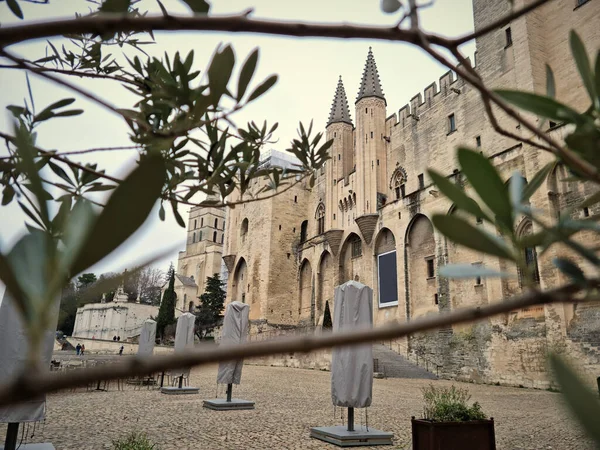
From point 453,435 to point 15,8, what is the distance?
4.23 metres

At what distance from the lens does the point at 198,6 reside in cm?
92

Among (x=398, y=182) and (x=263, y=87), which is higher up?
(x=398, y=182)

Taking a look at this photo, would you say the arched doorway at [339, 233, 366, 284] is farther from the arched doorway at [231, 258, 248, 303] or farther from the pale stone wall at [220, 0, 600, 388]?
the arched doorway at [231, 258, 248, 303]

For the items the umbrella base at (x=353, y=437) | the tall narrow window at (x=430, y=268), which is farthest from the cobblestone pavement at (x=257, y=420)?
the tall narrow window at (x=430, y=268)

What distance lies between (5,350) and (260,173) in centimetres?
344

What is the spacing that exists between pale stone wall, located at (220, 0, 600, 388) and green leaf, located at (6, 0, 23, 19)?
5.57 meters

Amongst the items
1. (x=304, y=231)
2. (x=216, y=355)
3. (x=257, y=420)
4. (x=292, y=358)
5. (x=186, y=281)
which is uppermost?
(x=304, y=231)

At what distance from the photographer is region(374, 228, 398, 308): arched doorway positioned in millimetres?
18500

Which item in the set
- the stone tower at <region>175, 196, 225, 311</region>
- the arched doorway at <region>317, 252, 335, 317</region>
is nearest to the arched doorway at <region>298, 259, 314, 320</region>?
the arched doorway at <region>317, 252, 335, 317</region>

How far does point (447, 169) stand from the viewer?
18188 mm

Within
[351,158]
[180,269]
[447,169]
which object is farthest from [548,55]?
[180,269]

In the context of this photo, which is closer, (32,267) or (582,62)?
(32,267)

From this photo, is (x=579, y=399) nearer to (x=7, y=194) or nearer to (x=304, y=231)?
(x=7, y=194)

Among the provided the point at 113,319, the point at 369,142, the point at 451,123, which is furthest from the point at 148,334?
the point at 113,319
